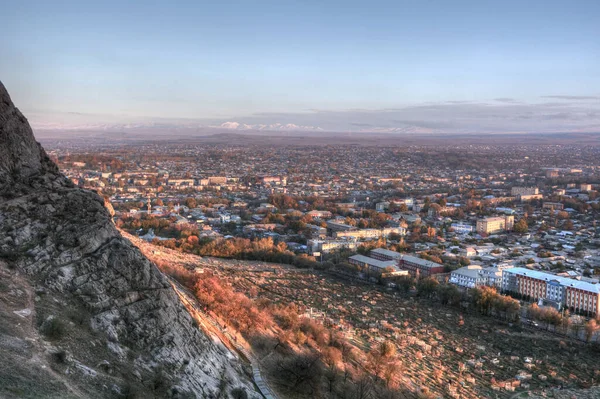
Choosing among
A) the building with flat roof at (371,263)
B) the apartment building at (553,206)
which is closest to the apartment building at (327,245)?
the building with flat roof at (371,263)

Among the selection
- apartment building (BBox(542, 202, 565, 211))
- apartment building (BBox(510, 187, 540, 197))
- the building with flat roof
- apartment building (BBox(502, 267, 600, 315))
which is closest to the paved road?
the building with flat roof

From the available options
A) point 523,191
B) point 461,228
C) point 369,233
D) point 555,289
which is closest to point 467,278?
point 555,289

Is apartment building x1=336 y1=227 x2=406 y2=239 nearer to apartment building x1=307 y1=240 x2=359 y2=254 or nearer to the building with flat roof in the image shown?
apartment building x1=307 y1=240 x2=359 y2=254

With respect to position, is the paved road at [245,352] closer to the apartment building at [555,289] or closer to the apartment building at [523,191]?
the apartment building at [555,289]

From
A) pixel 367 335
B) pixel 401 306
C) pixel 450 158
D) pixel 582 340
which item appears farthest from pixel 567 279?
pixel 450 158

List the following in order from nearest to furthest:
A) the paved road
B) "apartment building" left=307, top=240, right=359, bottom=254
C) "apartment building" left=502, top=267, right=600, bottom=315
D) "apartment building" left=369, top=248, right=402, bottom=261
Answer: the paved road → "apartment building" left=502, top=267, right=600, bottom=315 → "apartment building" left=369, top=248, right=402, bottom=261 → "apartment building" left=307, top=240, right=359, bottom=254
